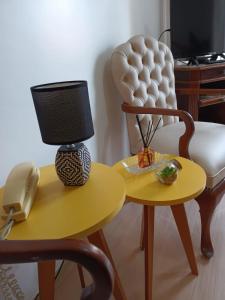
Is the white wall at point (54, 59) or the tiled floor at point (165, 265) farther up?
the white wall at point (54, 59)

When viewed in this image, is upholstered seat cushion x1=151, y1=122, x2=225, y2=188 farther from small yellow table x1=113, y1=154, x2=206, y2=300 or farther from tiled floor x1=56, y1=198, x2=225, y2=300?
tiled floor x1=56, y1=198, x2=225, y2=300

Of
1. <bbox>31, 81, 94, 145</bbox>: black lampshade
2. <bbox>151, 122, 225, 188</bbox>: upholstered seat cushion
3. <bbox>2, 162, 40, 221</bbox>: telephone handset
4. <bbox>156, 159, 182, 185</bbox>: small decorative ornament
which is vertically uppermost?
<bbox>31, 81, 94, 145</bbox>: black lampshade

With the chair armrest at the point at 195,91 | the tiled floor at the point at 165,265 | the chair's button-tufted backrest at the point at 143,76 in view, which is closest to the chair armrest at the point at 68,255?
the tiled floor at the point at 165,265

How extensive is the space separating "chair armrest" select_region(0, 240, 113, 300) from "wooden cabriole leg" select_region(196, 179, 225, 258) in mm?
980

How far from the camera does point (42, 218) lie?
0.75 meters

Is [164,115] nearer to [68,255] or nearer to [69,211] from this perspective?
[69,211]

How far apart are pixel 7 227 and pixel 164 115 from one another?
107cm

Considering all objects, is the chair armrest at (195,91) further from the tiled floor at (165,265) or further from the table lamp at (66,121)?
the table lamp at (66,121)

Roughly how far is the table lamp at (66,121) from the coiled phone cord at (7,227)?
21 centimetres

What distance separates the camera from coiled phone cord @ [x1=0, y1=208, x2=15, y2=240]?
662mm

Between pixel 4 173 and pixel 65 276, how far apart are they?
0.64 metres

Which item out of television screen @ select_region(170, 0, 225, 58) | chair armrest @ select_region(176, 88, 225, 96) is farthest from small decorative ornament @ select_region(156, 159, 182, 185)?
television screen @ select_region(170, 0, 225, 58)

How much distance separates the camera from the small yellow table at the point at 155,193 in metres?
0.96

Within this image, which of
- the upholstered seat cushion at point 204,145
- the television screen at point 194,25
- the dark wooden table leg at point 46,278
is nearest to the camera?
the dark wooden table leg at point 46,278
